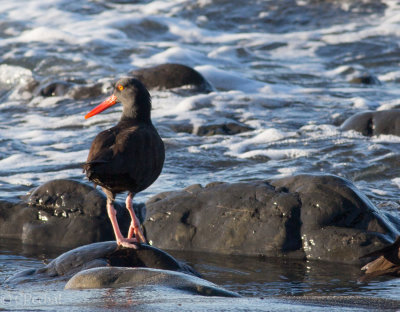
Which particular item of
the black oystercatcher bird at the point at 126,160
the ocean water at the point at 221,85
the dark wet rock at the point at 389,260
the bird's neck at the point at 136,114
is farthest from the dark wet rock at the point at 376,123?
the dark wet rock at the point at 389,260

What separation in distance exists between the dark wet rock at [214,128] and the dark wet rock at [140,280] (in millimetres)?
5797

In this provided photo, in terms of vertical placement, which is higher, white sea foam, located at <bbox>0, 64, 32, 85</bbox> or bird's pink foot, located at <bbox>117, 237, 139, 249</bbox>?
white sea foam, located at <bbox>0, 64, 32, 85</bbox>

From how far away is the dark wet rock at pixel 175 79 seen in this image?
471 inches

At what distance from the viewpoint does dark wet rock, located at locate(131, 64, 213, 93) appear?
39.2 ft

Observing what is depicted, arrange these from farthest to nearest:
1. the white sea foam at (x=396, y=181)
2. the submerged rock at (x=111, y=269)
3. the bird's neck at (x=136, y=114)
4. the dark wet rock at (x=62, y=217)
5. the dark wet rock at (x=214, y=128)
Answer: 1. the dark wet rock at (x=214, y=128)
2. the white sea foam at (x=396, y=181)
3. the dark wet rock at (x=62, y=217)
4. the bird's neck at (x=136, y=114)
5. the submerged rock at (x=111, y=269)

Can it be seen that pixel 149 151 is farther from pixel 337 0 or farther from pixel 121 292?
pixel 337 0

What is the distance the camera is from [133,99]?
5.34 meters

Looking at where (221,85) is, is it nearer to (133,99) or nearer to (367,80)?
(367,80)

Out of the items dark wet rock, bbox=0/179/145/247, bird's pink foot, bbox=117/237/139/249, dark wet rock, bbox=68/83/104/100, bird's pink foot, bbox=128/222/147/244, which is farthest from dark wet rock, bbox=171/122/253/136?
bird's pink foot, bbox=117/237/139/249

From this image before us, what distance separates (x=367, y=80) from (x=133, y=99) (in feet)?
28.2

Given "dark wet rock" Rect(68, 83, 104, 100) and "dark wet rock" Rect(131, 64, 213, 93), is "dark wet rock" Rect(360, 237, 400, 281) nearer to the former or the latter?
"dark wet rock" Rect(131, 64, 213, 93)

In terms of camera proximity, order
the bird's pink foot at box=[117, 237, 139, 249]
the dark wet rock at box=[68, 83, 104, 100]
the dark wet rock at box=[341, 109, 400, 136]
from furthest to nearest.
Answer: the dark wet rock at box=[68, 83, 104, 100], the dark wet rock at box=[341, 109, 400, 136], the bird's pink foot at box=[117, 237, 139, 249]

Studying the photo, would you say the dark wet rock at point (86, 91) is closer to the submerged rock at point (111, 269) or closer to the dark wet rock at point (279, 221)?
the dark wet rock at point (279, 221)

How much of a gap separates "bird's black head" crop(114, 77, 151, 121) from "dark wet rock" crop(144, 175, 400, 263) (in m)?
0.96
